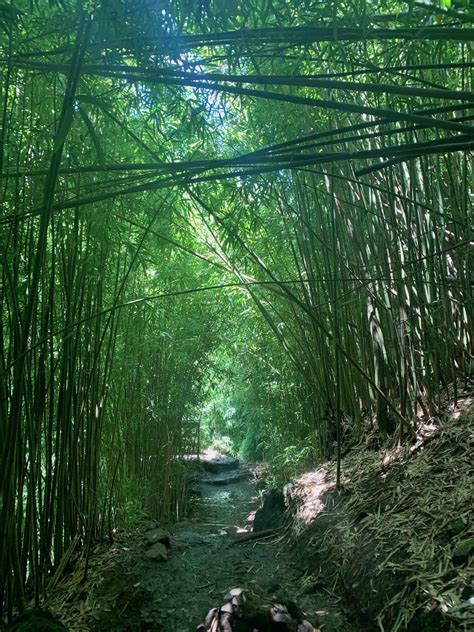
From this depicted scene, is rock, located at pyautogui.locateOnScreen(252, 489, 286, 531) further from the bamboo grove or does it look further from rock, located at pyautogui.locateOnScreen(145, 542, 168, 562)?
rock, located at pyautogui.locateOnScreen(145, 542, 168, 562)

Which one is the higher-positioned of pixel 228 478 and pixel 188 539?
pixel 188 539

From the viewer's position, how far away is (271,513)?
3129 mm

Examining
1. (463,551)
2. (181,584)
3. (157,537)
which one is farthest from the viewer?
(157,537)

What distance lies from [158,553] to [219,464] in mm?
4874

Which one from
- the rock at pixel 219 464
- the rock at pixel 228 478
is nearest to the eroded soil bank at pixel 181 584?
the rock at pixel 228 478

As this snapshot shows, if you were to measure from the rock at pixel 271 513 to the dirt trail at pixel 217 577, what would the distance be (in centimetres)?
16

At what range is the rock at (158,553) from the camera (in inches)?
95.6

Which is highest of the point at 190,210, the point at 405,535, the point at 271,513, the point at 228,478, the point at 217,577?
the point at 190,210

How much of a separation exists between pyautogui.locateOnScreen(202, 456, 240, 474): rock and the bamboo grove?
3.52 m

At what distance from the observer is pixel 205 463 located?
7.04 metres

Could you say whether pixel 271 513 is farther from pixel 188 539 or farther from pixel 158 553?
pixel 158 553

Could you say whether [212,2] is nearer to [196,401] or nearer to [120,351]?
[120,351]

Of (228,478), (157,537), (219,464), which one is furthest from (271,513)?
(219,464)

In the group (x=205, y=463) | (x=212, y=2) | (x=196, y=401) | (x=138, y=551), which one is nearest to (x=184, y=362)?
(x=196, y=401)
